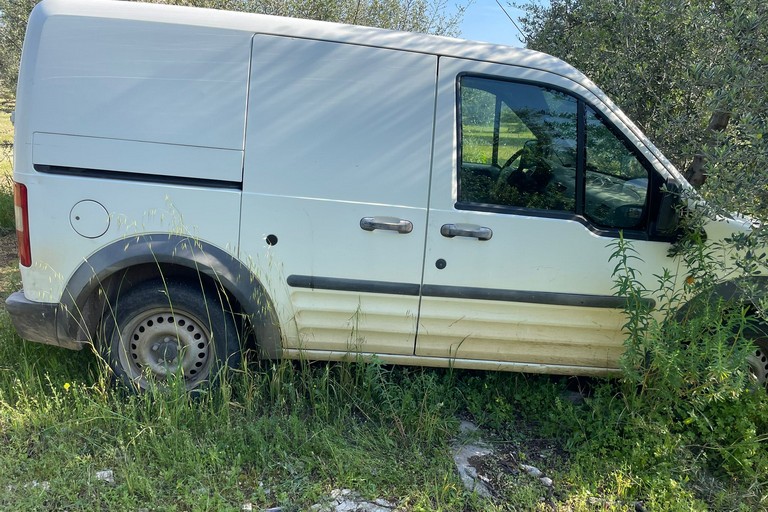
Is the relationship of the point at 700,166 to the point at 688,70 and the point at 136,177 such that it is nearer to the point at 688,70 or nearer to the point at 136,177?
the point at 688,70

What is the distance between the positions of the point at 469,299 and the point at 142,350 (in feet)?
6.54

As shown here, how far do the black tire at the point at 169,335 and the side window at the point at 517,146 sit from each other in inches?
65.1

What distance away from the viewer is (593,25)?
4742mm

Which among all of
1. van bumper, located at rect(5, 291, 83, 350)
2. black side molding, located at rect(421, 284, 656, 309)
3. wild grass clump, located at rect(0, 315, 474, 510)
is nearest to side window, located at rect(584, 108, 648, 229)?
black side molding, located at rect(421, 284, 656, 309)

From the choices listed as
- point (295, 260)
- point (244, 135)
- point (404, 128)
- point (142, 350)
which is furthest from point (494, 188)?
point (142, 350)

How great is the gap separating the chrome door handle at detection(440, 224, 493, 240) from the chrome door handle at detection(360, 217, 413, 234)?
0.22 metres

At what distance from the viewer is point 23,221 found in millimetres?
2967

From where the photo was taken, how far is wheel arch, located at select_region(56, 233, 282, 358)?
3.00 meters

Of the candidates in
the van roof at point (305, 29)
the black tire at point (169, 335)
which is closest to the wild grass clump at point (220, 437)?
the black tire at point (169, 335)

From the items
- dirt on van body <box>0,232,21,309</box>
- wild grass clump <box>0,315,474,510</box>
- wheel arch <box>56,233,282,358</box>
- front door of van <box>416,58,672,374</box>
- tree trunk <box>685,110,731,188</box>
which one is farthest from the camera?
dirt on van body <box>0,232,21,309</box>

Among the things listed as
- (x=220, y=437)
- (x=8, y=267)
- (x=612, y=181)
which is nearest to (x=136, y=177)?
(x=220, y=437)

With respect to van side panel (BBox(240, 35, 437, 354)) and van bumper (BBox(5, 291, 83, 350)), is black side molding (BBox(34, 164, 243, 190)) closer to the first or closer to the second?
van side panel (BBox(240, 35, 437, 354))

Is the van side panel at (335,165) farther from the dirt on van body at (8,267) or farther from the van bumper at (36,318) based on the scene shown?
the dirt on van body at (8,267)

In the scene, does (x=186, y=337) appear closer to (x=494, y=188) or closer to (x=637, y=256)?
(x=494, y=188)
